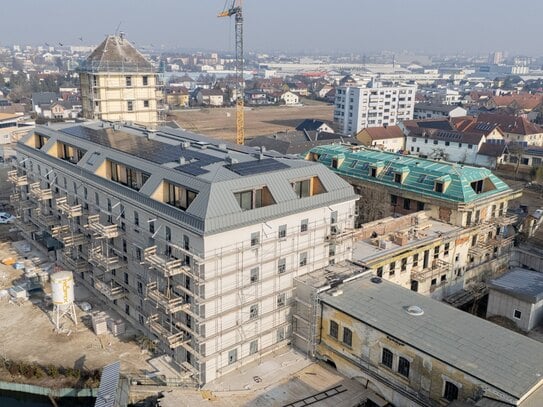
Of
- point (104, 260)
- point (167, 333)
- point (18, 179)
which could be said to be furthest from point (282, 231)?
point (18, 179)

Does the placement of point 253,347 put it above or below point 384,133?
below

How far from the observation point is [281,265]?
1487 inches

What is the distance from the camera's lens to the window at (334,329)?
→ 3634 cm

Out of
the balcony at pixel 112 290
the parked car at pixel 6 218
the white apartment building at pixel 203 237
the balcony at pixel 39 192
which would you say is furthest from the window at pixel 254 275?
the parked car at pixel 6 218

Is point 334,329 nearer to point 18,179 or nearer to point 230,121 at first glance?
point 18,179

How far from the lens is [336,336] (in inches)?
1438

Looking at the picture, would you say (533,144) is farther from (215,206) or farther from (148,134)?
(215,206)

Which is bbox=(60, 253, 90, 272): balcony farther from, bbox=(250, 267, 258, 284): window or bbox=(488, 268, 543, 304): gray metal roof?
bbox=(488, 268, 543, 304): gray metal roof

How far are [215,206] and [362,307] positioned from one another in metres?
12.8

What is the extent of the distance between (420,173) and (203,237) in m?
33.1

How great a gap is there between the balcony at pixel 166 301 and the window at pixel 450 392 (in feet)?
57.3

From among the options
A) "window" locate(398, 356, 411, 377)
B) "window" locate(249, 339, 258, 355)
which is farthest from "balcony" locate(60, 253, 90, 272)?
"window" locate(398, 356, 411, 377)

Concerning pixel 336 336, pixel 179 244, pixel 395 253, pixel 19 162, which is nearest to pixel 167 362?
pixel 179 244

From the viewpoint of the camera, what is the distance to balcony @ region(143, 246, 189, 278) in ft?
110
